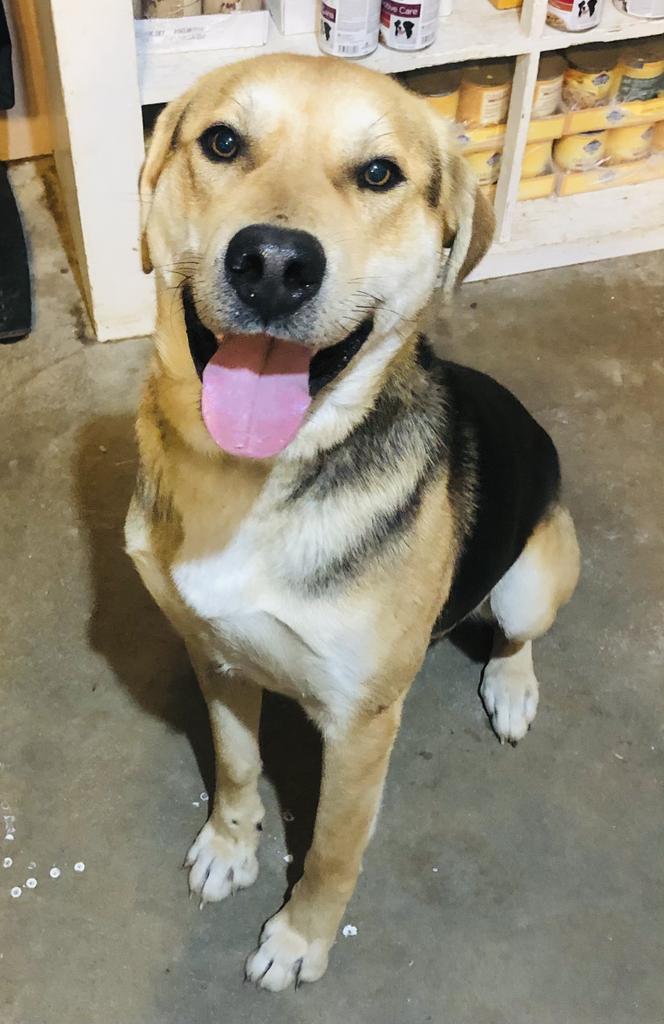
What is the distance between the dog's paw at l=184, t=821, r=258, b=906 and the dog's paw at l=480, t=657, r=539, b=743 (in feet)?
1.80

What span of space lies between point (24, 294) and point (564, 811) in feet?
6.33

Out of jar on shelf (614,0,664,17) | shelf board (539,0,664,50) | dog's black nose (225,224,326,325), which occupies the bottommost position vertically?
shelf board (539,0,664,50)

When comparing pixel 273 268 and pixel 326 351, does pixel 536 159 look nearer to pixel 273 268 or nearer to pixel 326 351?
pixel 326 351

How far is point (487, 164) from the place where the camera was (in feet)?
9.63

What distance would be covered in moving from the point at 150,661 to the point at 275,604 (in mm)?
855

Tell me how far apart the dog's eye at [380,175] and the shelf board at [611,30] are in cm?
161

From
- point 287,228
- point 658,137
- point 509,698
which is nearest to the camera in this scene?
point 287,228

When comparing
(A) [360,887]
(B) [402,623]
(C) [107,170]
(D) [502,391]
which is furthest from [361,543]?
(C) [107,170]

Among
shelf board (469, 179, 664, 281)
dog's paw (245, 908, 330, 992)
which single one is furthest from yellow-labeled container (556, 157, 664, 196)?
dog's paw (245, 908, 330, 992)

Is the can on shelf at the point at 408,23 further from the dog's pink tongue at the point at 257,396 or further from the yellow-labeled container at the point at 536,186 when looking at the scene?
the dog's pink tongue at the point at 257,396

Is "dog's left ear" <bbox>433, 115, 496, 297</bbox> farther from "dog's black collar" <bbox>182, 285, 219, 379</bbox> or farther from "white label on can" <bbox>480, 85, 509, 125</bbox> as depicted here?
"white label on can" <bbox>480, 85, 509, 125</bbox>

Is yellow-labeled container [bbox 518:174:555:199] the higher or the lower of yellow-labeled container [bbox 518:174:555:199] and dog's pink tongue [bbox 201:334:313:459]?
the lower

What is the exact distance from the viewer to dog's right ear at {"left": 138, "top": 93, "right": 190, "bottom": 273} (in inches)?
55.4

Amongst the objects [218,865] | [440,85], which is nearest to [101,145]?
[440,85]
